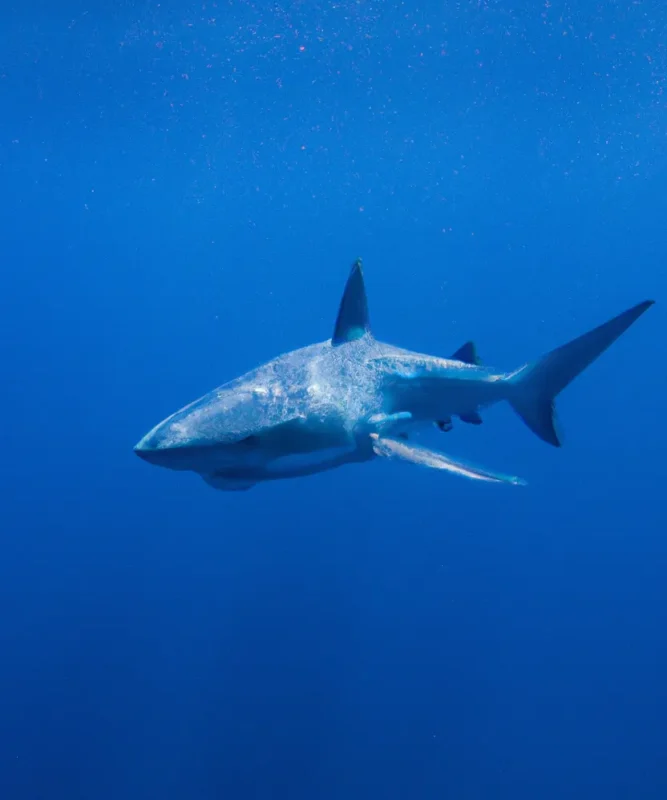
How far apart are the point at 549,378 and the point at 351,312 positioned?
4.31 ft

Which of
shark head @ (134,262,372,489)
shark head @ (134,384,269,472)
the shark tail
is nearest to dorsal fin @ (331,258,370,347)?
shark head @ (134,262,372,489)

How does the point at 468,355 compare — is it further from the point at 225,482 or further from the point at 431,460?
the point at 225,482

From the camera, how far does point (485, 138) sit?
58.3 feet

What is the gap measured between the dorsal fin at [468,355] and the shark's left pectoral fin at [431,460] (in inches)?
43.0

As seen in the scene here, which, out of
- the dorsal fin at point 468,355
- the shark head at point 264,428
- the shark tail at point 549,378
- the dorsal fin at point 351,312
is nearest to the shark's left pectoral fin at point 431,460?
the shark head at point 264,428

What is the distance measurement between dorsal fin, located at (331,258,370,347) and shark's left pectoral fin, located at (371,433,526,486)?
2.28ft

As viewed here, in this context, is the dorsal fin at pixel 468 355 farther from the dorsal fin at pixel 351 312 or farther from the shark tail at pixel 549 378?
the dorsal fin at pixel 351 312

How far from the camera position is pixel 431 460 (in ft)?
9.81

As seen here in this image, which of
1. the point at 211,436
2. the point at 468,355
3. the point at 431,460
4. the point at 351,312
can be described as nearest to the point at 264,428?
the point at 211,436

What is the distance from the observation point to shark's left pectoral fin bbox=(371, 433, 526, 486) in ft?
9.42

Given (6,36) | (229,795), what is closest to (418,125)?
(6,36)

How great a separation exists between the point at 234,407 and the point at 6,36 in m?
12.4

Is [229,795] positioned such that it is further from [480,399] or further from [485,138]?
[485,138]

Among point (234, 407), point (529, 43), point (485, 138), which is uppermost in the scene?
point (485, 138)
